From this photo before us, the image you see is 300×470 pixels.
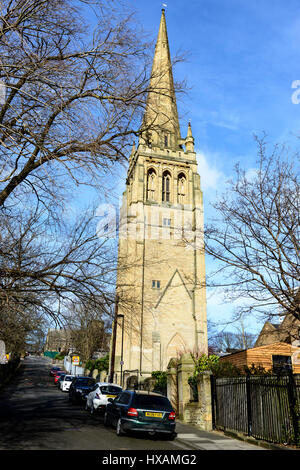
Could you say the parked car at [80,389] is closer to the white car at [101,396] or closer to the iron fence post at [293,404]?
the white car at [101,396]

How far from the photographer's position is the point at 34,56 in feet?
18.9

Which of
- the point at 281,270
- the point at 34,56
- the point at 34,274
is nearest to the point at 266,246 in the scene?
the point at 281,270

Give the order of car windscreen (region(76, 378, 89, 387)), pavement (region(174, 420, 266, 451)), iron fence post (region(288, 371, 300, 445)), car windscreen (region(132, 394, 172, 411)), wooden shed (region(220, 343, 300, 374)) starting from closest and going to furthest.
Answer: iron fence post (region(288, 371, 300, 445)), pavement (region(174, 420, 266, 451)), car windscreen (region(132, 394, 172, 411)), car windscreen (region(76, 378, 89, 387)), wooden shed (region(220, 343, 300, 374))

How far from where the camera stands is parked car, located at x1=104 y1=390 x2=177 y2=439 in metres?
9.56

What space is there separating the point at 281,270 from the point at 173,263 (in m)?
29.7

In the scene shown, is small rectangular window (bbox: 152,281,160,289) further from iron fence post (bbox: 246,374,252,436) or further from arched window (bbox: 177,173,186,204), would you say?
iron fence post (bbox: 246,374,252,436)

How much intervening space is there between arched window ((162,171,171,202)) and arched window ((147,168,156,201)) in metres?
1.28

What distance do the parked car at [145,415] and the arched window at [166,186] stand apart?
33.9 meters

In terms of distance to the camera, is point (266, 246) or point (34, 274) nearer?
point (34, 274)

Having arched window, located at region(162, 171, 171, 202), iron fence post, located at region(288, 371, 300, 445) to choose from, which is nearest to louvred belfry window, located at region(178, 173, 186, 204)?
arched window, located at region(162, 171, 171, 202)

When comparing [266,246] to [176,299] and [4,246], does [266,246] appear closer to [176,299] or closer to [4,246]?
[4,246]

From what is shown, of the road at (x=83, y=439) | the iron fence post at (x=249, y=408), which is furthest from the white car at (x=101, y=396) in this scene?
the iron fence post at (x=249, y=408)

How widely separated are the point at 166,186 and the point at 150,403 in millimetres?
35301
